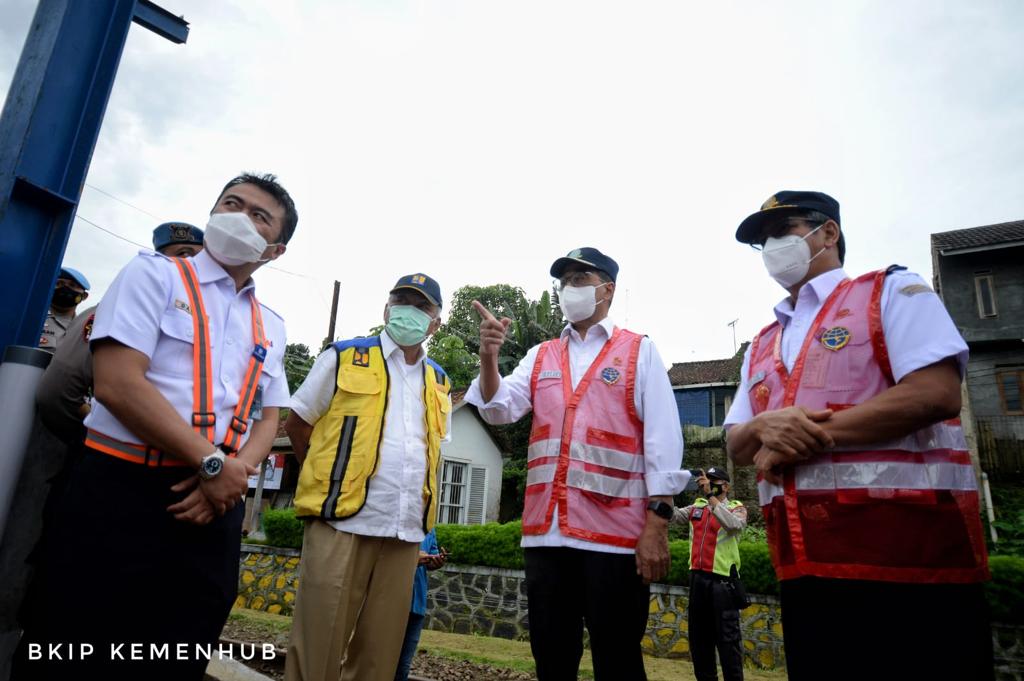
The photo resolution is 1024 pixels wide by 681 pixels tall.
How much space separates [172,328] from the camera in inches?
79.6

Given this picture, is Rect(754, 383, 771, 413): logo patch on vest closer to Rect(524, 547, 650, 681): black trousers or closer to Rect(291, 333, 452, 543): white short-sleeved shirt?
Rect(524, 547, 650, 681): black trousers

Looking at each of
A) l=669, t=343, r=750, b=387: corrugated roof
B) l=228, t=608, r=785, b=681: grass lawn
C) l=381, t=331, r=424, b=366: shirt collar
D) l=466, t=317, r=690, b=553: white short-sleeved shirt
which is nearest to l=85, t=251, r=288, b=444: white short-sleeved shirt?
l=381, t=331, r=424, b=366: shirt collar

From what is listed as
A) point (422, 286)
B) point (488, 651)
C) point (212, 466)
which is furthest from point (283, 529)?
point (212, 466)

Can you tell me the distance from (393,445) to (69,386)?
4.53 ft

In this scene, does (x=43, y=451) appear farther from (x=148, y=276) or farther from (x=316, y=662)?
(x=316, y=662)

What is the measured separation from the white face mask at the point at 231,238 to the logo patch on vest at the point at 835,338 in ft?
6.72

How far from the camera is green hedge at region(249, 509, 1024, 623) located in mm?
6332

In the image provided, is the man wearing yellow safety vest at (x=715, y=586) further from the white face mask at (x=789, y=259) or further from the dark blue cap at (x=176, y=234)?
the dark blue cap at (x=176, y=234)

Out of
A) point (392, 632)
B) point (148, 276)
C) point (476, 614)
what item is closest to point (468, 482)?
point (476, 614)

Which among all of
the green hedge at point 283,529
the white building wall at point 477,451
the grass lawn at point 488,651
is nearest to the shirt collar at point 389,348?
the grass lawn at point 488,651

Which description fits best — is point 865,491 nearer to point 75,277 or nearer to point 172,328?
point 172,328

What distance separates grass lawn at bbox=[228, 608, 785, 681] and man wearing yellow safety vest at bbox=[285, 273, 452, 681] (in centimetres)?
405

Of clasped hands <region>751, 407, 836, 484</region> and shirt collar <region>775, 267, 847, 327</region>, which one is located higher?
shirt collar <region>775, 267, 847, 327</region>

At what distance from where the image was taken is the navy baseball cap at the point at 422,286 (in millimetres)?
3654
